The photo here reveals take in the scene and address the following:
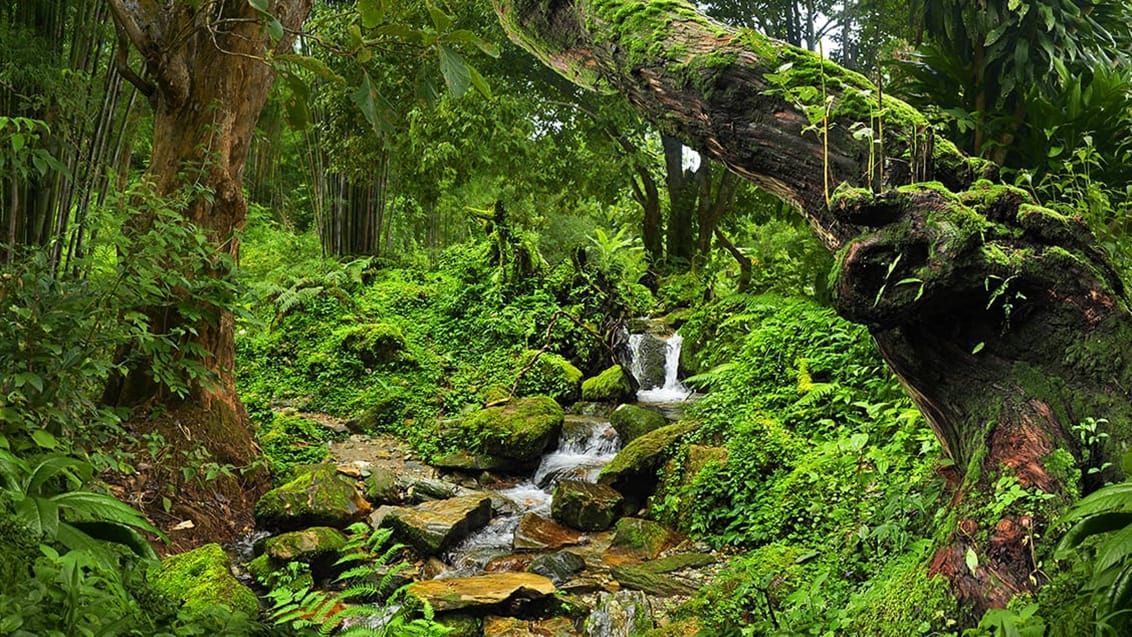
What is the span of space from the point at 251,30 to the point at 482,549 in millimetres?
3811

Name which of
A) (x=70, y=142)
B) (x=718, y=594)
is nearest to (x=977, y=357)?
(x=718, y=594)

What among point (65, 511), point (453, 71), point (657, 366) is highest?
point (453, 71)

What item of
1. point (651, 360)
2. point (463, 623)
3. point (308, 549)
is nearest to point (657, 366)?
point (651, 360)

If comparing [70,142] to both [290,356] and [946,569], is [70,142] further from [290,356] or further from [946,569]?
[290,356]

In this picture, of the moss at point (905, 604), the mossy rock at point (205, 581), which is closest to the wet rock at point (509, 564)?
the mossy rock at point (205, 581)

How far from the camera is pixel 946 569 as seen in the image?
2.52m

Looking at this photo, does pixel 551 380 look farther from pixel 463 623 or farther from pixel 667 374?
pixel 463 623

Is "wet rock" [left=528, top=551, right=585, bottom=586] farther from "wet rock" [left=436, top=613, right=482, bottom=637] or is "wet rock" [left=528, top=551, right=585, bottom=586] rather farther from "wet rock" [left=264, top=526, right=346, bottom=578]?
"wet rock" [left=264, top=526, right=346, bottom=578]

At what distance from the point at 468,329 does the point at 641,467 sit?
16.9ft

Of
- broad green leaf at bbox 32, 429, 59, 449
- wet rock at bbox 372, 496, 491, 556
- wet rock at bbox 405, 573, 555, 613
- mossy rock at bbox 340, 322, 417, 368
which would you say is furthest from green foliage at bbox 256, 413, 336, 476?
broad green leaf at bbox 32, 429, 59, 449

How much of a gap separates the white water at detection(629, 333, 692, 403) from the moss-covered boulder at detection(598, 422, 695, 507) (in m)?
2.26

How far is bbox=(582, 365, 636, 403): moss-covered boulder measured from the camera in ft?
28.7

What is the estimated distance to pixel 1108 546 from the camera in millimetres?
1852

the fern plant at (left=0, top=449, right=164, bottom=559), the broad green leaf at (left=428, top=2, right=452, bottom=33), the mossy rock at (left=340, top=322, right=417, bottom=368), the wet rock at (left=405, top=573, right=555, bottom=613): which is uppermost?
the broad green leaf at (left=428, top=2, right=452, bottom=33)
